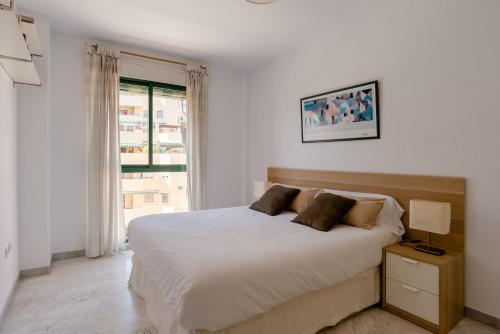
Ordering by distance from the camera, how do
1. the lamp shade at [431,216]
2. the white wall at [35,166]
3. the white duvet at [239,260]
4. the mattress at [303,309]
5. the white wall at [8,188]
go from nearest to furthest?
the white duvet at [239,260], the mattress at [303,309], the lamp shade at [431,216], the white wall at [8,188], the white wall at [35,166]

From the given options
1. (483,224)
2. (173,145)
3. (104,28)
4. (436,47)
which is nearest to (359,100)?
(436,47)

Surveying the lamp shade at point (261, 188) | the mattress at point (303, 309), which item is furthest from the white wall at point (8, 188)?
the lamp shade at point (261, 188)

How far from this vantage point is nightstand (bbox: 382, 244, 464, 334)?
196cm

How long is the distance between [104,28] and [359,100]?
121 inches

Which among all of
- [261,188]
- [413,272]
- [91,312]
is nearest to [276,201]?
[261,188]

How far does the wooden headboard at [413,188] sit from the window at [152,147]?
7.15 ft

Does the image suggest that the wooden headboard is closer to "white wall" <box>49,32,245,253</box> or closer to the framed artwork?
the framed artwork

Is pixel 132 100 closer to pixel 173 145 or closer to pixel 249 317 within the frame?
pixel 173 145

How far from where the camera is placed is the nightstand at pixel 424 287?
1964 millimetres

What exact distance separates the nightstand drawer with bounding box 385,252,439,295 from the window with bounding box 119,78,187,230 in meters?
3.01

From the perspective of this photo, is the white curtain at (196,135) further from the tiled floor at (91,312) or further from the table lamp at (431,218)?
the table lamp at (431,218)

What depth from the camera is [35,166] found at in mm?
2961

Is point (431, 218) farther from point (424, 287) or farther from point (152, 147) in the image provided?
point (152, 147)

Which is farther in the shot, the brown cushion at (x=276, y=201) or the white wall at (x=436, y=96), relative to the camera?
the brown cushion at (x=276, y=201)
